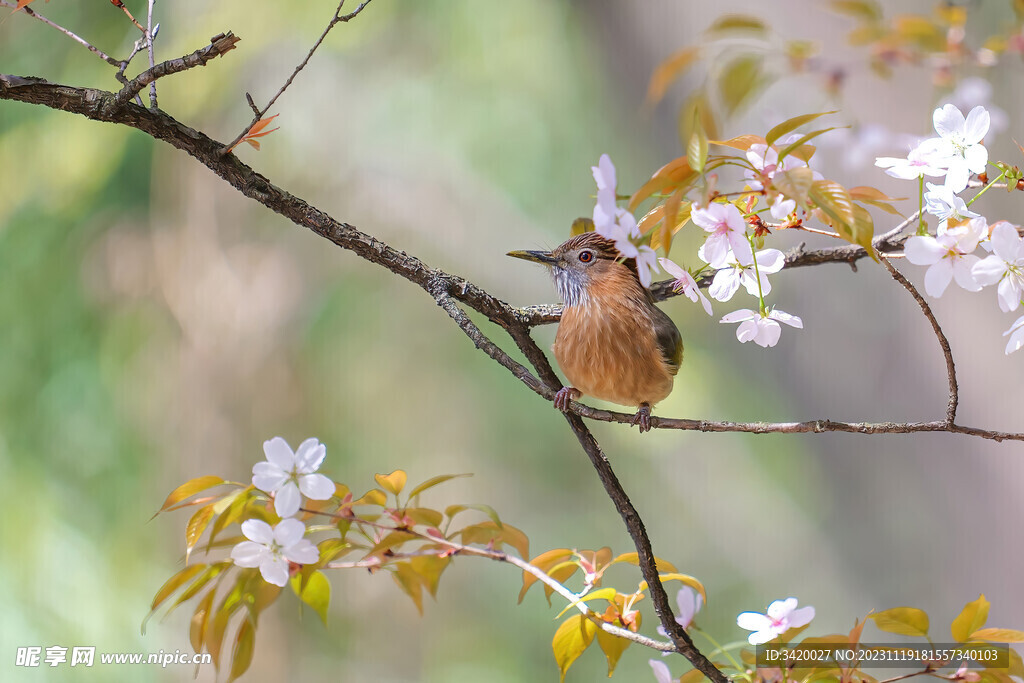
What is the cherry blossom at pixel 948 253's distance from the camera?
0.44m

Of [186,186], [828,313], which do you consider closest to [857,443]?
[828,313]

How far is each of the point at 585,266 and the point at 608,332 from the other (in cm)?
8

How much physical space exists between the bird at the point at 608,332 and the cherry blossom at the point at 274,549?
0.78 ft

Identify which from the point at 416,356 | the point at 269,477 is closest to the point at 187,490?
the point at 269,477

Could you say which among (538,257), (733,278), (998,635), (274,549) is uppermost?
(538,257)

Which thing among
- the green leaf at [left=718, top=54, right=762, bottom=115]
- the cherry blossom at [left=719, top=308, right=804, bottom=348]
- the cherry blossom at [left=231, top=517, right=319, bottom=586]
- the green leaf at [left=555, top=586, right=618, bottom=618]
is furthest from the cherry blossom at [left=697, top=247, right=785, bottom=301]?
the cherry blossom at [left=231, top=517, right=319, bottom=586]

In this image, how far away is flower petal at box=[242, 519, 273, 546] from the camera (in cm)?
55

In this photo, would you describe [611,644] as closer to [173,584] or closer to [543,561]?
[543,561]

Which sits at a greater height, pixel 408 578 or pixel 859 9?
pixel 859 9

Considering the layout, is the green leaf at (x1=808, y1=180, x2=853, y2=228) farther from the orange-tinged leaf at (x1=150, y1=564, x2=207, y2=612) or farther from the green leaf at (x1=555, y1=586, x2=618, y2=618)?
the orange-tinged leaf at (x1=150, y1=564, x2=207, y2=612)

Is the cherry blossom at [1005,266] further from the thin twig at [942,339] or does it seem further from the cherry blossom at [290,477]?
the cherry blossom at [290,477]

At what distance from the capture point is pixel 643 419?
0.60 metres

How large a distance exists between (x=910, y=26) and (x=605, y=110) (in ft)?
3.18

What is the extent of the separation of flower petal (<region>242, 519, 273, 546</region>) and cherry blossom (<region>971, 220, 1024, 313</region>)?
1.61ft
